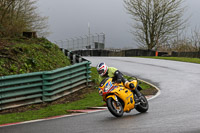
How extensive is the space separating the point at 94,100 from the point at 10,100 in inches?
114

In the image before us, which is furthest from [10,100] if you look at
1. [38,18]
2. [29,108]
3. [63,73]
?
[38,18]

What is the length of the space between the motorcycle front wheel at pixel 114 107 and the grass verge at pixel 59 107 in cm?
181

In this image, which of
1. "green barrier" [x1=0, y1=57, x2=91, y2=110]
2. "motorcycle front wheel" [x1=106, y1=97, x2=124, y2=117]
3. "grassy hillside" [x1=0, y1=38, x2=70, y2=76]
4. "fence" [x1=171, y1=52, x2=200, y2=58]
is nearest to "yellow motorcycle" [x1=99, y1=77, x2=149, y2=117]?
"motorcycle front wheel" [x1=106, y1=97, x2=124, y2=117]

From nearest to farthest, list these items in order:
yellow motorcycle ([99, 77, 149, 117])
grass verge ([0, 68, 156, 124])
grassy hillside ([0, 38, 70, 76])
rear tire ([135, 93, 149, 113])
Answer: yellow motorcycle ([99, 77, 149, 117]) < rear tire ([135, 93, 149, 113]) < grass verge ([0, 68, 156, 124]) < grassy hillside ([0, 38, 70, 76])

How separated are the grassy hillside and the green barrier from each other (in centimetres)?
136

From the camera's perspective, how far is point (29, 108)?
36.0 ft

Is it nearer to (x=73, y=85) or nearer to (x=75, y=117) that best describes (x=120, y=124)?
(x=75, y=117)

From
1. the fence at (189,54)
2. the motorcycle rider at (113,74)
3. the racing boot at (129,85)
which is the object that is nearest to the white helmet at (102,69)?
the motorcycle rider at (113,74)

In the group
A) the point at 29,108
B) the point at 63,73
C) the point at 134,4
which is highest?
the point at 134,4

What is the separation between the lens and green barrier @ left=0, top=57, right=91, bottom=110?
34.6 feet

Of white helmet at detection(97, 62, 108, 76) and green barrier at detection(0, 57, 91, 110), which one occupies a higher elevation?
white helmet at detection(97, 62, 108, 76)

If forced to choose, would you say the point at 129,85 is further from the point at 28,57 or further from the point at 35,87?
the point at 28,57

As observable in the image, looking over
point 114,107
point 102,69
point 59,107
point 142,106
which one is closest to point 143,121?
point 114,107

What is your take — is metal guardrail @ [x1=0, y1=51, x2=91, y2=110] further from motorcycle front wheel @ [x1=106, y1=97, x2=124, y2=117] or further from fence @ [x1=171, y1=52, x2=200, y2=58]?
fence @ [x1=171, y1=52, x2=200, y2=58]
